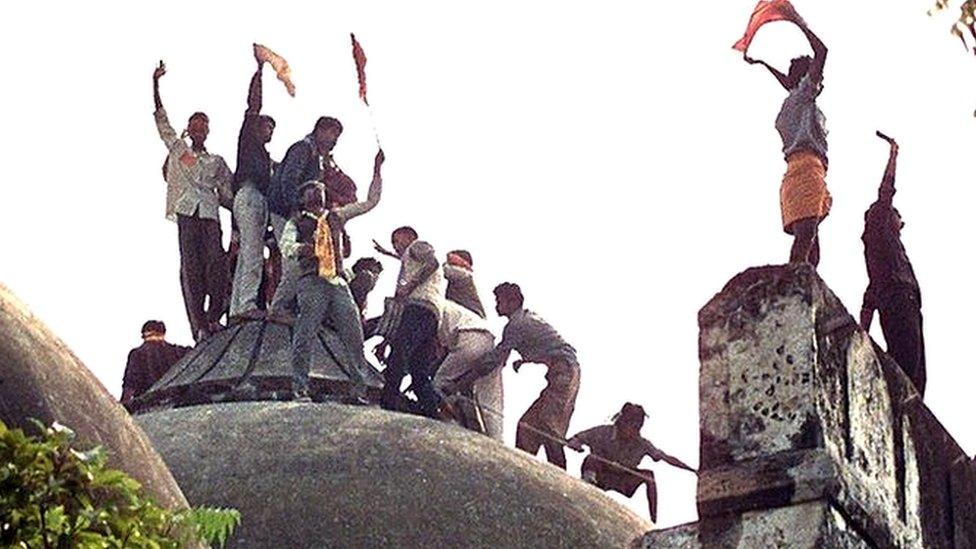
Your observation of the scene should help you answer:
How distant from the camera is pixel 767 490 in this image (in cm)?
781

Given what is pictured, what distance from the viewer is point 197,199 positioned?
13.6m

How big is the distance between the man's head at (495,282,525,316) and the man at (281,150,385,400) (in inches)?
30.8

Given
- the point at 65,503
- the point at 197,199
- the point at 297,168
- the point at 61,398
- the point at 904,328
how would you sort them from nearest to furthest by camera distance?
the point at 65,503, the point at 61,398, the point at 904,328, the point at 297,168, the point at 197,199

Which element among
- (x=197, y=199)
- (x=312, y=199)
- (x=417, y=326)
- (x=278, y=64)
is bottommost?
(x=417, y=326)

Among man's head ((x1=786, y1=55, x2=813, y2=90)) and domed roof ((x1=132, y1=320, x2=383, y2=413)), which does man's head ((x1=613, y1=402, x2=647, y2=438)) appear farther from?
man's head ((x1=786, y1=55, x2=813, y2=90))

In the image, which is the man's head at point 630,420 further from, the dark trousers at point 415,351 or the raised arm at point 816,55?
the raised arm at point 816,55

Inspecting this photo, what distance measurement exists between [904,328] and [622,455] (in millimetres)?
3234

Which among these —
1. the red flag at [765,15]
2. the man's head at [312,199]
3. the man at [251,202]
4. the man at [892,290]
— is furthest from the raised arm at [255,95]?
the man at [892,290]

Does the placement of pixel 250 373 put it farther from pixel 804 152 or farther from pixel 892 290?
pixel 892 290

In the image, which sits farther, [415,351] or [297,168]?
[297,168]

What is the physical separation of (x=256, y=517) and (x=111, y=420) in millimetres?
3264

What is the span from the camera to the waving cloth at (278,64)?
1380 cm

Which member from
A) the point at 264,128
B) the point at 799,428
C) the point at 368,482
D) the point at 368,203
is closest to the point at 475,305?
the point at 368,203

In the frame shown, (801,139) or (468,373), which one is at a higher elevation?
(801,139)
